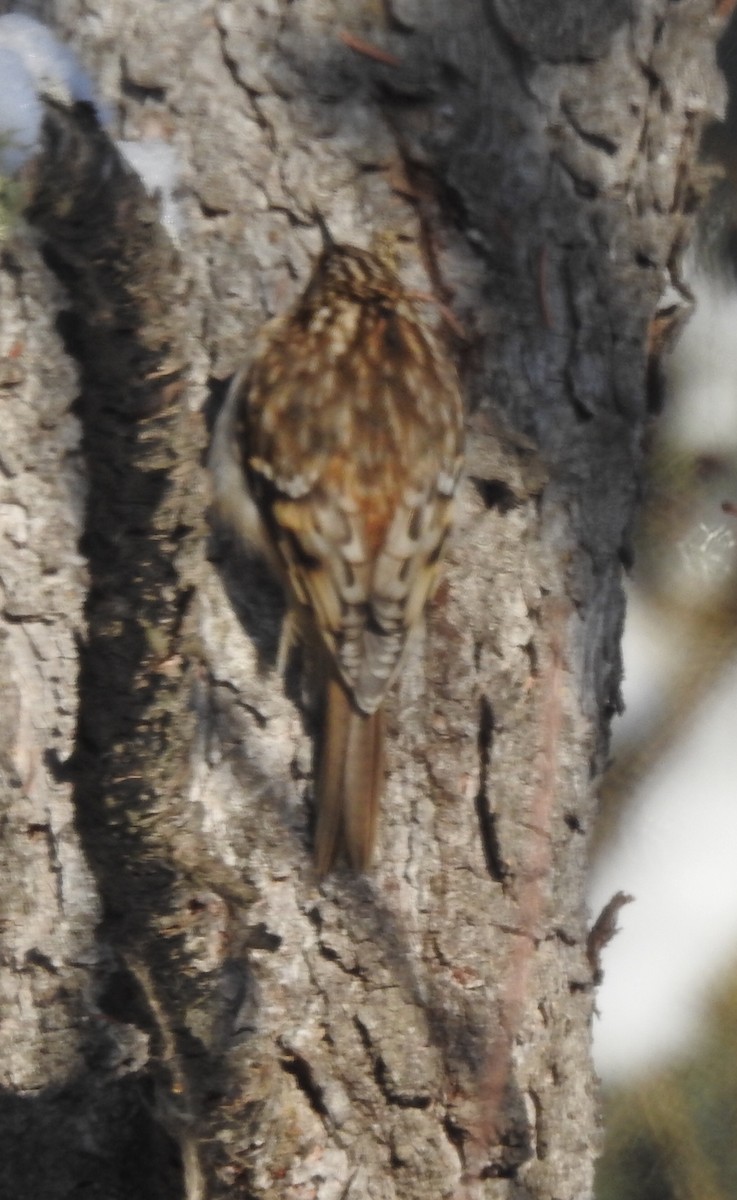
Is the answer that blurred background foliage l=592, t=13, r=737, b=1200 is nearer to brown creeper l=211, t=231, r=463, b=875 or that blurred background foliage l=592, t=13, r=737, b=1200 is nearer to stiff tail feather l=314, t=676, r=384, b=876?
brown creeper l=211, t=231, r=463, b=875

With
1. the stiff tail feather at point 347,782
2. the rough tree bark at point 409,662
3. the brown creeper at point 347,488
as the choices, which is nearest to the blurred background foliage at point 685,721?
the rough tree bark at point 409,662

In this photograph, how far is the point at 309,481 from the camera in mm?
1583

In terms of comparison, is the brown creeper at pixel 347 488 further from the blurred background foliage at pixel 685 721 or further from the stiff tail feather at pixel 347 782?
the blurred background foliage at pixel 685 721

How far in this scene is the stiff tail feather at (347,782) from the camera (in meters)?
1.55

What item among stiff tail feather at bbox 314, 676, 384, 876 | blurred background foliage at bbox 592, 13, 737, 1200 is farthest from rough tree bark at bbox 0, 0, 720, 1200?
blurred background foliage at bbox 592, 13, 737, 1200

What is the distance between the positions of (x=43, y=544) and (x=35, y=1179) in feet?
2.74

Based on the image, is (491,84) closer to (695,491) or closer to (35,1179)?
(695,491)

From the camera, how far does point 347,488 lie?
1.58 m

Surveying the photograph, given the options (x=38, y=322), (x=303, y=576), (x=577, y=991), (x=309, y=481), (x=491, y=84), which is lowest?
(x=577, y=991)

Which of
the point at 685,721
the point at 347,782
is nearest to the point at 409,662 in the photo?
the point at 347,782

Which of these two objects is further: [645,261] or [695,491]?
[695,491]

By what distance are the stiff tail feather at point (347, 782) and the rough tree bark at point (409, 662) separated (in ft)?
0.10

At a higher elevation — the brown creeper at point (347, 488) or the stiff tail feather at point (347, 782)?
the brown creeper at point (347, 488)

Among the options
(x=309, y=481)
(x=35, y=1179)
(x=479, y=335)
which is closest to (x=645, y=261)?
(x=479, y=335)
